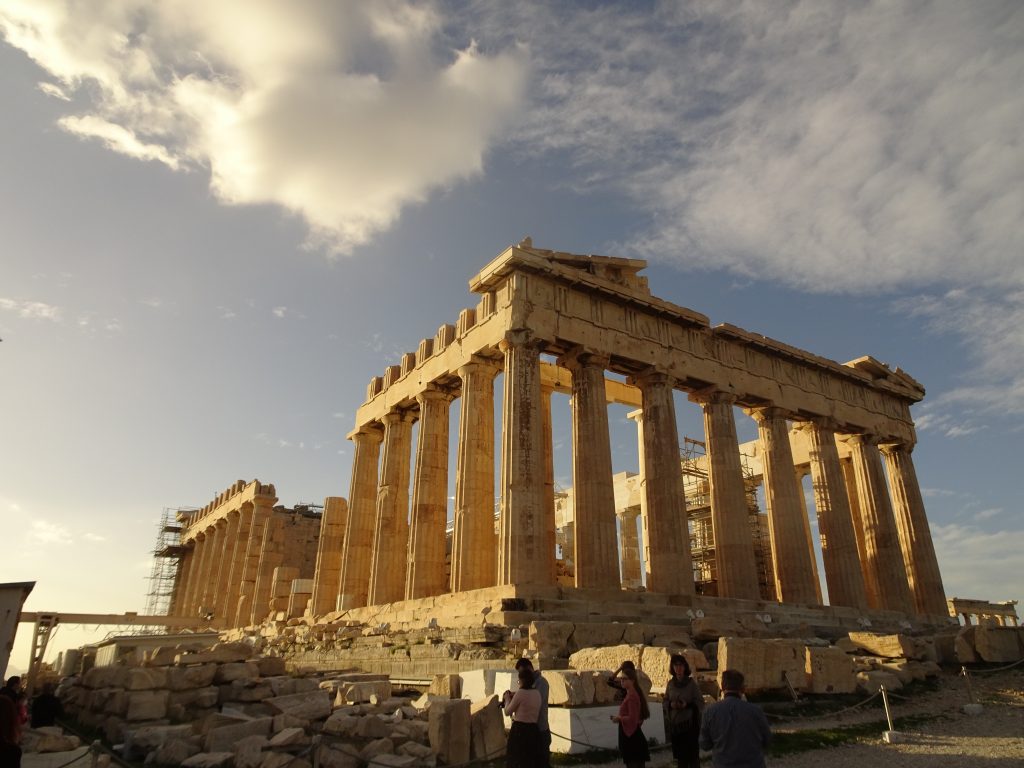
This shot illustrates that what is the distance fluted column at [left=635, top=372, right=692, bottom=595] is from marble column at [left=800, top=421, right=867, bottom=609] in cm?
752

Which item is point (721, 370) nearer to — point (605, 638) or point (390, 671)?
point (605, 638)

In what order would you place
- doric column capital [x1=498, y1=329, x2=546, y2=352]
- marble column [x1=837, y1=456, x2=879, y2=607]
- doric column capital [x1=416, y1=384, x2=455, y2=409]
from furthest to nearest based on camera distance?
marble column [x1=837, y1=456, x2=879, y2=607] → doric column capital [x1=416, y1=384, x2=455, y2=409] → doric column capital [x1=498, y1=329, x2=546, y2=352]

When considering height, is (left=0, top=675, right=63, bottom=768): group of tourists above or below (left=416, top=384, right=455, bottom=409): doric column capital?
below

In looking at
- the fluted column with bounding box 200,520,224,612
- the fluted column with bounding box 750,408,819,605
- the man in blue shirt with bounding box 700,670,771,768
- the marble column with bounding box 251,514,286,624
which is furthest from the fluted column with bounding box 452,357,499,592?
the fluted column with bounding box 200,520,224,612

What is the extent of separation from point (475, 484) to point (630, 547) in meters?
14.9

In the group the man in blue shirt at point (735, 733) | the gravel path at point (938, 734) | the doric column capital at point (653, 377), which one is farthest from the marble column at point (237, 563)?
the man in blue shirt at point (735, 733)

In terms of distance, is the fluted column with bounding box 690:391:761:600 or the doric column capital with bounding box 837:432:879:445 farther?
the doric column capital with bounding box 837:432:879:445

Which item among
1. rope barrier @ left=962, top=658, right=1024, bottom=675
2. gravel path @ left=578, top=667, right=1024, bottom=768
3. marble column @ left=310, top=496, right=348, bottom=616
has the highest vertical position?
marble column @ left=310, top=496, right=348, bottom=616

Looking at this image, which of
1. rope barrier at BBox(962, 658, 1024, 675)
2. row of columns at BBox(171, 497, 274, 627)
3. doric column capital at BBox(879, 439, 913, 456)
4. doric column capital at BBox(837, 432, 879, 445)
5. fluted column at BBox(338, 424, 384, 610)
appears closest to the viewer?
rope barrier at BBox(962, 658, 1024, 675)

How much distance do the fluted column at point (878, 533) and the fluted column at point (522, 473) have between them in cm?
1471

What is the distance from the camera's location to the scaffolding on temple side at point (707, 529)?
30984 mm

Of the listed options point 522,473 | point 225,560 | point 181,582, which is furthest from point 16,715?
point 181,582

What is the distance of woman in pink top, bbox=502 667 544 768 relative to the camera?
24.6 feet

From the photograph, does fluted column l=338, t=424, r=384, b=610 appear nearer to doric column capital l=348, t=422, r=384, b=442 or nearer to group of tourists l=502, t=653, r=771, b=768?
doric column capital l=348, t=422, r=384, b=442
